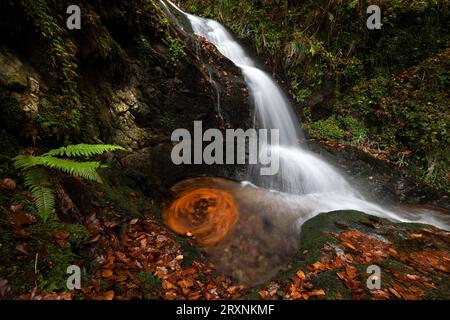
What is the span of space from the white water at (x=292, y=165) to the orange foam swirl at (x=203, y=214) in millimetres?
1397

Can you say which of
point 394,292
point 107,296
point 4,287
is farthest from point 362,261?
point 4,287

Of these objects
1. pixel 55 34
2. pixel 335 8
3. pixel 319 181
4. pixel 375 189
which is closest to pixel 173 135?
pixel 55 34

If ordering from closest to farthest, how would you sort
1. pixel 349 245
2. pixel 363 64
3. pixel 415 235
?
1. pixel 349 245
2. pixel 415 235
3. pixel 363 64

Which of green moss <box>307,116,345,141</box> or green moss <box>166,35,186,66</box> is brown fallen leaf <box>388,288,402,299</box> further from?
green moss <box>307,116,345,141</box>

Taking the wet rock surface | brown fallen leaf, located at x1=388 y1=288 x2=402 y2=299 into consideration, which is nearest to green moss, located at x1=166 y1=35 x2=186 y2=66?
the wet rock surface

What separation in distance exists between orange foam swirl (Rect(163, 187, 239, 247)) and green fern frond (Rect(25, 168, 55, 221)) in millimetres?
2224

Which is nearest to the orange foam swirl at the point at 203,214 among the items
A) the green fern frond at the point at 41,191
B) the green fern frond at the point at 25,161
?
the green fern frond at the point at 41,191

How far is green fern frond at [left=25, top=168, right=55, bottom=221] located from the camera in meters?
2.30

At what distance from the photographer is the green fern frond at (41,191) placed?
90.7 inches

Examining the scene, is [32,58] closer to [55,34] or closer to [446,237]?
[55,34]

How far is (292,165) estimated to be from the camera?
7090 mm

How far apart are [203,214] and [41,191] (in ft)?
9.12

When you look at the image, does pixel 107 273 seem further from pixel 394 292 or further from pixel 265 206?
pixel 265 206

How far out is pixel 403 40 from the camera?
950cm
